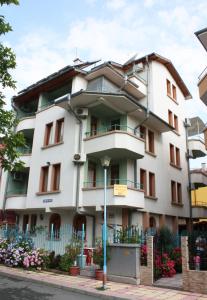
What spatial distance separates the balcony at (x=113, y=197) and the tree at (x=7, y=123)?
788cm

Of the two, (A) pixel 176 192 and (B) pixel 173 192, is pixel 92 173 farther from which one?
(A) pixel 176 192

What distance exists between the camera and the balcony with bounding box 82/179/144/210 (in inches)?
679

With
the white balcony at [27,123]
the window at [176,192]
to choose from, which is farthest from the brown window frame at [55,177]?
the window at [176,192]

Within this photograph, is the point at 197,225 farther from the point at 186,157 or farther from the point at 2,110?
the point at 2,110

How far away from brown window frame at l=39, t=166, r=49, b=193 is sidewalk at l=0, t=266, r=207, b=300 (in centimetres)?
763

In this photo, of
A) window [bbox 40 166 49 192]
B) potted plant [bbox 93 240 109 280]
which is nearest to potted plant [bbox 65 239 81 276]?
potted plant [bbox 93 240 109 280]

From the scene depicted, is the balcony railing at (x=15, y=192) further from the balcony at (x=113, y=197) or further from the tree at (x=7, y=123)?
the tree at (x=7, y=123)

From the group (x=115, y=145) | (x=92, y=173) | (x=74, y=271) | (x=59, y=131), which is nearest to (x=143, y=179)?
(x=92, y=173)

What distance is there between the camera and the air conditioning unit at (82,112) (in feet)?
65.8

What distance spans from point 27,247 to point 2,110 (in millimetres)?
8916

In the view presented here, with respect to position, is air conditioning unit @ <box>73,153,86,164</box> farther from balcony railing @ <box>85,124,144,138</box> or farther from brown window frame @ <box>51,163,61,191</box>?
brown window frame @ <box>51,163,61,191</box>

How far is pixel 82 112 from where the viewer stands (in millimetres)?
20141

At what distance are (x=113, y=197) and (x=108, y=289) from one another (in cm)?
659

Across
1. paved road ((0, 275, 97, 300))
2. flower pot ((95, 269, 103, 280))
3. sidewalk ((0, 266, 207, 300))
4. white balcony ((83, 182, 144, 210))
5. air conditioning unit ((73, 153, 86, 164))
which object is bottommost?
paved road ((0, 275, 97, 300))
